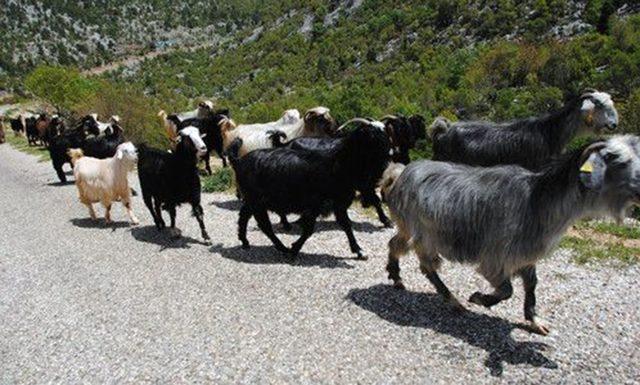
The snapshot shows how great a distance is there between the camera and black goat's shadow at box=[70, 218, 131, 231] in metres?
10.1

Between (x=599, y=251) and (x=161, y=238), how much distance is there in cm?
657

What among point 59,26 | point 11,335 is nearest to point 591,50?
point 11,335

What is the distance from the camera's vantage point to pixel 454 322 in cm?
521

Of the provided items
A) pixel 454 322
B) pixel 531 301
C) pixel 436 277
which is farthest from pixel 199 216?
pixel 531 301

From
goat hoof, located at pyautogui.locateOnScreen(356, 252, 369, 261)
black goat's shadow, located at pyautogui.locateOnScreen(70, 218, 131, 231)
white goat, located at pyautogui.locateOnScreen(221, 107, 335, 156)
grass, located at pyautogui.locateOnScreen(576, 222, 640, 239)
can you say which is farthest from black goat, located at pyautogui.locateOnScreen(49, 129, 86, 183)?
grass, located at pyautogui.locateOnScreen(576, 222, 640, 239)

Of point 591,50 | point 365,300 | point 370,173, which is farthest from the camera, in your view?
point 591,50

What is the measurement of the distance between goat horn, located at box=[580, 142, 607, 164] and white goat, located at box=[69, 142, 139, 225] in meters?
7.61

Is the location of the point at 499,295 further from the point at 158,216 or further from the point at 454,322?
the point at 158,216

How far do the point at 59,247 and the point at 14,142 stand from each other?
2440 cm

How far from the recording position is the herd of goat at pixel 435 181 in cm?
443

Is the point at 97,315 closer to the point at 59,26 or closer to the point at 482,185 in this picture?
the point at 482,185

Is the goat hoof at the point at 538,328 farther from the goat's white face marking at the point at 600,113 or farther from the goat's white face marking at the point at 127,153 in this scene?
the goat's white face marking at the point at 127,153

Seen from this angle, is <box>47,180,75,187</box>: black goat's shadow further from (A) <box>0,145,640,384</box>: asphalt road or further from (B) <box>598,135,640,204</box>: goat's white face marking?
(B) <box>598,135,640,204</box>: goat's white face marking

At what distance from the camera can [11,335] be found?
592 centimetres
